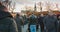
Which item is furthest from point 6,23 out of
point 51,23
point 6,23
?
point 51,23

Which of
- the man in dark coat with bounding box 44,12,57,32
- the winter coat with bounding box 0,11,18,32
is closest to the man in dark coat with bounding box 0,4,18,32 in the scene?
the winter coat with bounding box 0,11,18,32

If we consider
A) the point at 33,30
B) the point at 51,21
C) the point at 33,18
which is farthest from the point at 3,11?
the point at 33,18

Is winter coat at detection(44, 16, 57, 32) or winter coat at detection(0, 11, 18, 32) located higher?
winter coat at detection(0, 11, 18, 32)

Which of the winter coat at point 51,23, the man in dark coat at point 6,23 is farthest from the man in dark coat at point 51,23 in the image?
the man in dark coat at point 6,23

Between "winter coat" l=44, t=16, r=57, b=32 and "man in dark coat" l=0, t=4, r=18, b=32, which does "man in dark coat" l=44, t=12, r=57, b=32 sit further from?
"man in dark coat" l=0, t=4, r=18, b=32

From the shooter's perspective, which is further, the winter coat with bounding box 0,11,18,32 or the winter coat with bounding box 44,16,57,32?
the winter coat with bounding box 44,16,57,32

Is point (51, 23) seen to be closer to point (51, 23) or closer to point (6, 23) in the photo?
point (51, 23)

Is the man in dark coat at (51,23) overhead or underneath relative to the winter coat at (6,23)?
underneath

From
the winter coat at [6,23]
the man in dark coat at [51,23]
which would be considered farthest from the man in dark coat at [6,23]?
the man in dark coat at [51,23]

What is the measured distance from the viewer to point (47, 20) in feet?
37.3

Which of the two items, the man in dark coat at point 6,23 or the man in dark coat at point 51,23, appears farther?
the man in dark coat at point 51,23

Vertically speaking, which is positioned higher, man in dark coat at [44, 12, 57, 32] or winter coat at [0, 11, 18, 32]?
winter coat at [0, 11, 18, 32]

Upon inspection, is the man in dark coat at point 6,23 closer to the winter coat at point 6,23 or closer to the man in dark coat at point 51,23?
the winter coat at point 6,23

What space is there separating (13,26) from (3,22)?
0.24 m
